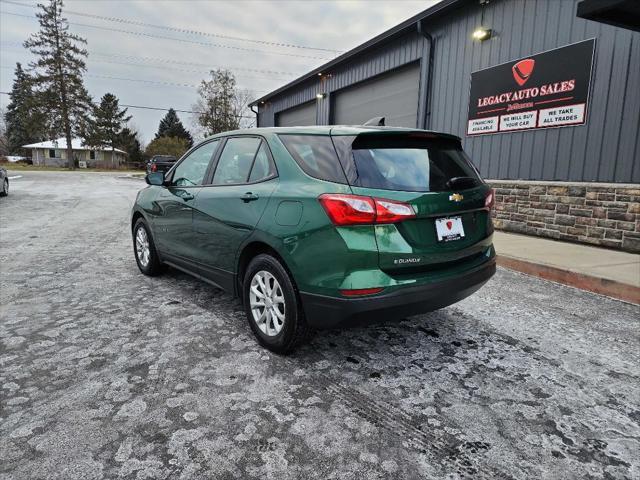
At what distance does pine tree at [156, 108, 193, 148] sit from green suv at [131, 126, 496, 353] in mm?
67448

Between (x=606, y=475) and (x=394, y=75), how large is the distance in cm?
1163

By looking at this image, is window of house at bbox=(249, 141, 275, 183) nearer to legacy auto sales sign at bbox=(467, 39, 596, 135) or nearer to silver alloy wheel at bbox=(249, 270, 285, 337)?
silver alloy wheel at bbox=(249, 270, 285, 337)

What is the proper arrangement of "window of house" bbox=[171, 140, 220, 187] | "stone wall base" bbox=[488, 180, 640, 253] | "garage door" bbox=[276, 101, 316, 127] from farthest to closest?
"garage door" bbox=[276, 101, 316, 127], "stone wall base" bbox=[488, 180, 640, 253], "window of house" bbox=[171, 140, 220, 187]

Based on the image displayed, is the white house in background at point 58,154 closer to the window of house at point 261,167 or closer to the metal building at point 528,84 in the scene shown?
the metal building at point 528,84

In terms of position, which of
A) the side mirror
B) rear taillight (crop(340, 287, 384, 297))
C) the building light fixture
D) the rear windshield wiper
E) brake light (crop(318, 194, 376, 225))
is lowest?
rear taillight (crop(340, 287, 384, 297))

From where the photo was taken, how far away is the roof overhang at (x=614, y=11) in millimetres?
4928

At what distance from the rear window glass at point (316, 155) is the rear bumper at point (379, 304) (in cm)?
73

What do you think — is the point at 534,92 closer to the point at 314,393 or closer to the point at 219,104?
the point at 314,393

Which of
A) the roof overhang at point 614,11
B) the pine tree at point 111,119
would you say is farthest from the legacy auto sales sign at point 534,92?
the pine tree at point 111,119

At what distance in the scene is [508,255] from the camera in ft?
19.4

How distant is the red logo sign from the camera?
7853 millimetres

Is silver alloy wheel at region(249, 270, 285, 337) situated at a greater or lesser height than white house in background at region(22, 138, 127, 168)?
lesser

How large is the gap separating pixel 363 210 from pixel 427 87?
912cm

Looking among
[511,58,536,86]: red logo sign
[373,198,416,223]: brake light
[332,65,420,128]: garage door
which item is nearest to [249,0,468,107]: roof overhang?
[332,65,420,128]: garage door
